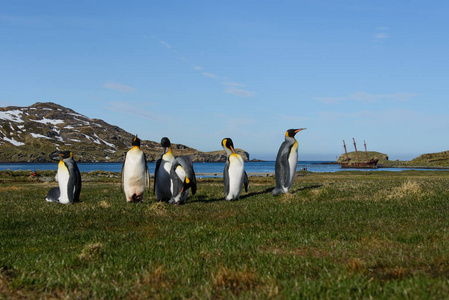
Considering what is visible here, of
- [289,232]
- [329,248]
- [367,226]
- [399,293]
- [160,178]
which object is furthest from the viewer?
[160,178]

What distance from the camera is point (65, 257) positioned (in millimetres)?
6578

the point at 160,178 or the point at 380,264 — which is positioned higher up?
the point at 160,178

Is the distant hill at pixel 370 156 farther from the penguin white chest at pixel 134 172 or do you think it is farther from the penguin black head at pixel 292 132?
the penguin white chest at pixel 134 172

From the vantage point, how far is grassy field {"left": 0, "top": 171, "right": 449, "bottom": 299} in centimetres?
473

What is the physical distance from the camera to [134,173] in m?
15.5

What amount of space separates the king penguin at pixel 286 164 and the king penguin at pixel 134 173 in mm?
5893

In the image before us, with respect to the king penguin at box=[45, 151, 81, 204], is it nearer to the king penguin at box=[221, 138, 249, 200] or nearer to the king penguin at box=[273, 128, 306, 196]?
the king penguin at box=[221, 138, 249, 200]

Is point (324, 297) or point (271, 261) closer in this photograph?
point (324, 297)

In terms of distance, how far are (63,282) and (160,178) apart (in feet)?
35.9

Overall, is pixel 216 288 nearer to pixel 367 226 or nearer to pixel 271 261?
pixel 271 261

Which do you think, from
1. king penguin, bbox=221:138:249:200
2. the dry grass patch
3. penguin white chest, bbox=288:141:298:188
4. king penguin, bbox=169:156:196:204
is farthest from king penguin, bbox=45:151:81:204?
the dry grass patch

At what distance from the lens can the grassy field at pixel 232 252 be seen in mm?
4730

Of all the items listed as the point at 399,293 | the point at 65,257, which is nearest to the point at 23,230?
the point at 65,257

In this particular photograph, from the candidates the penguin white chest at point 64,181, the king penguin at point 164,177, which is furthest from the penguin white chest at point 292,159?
the penguin white chest at point 64,181
